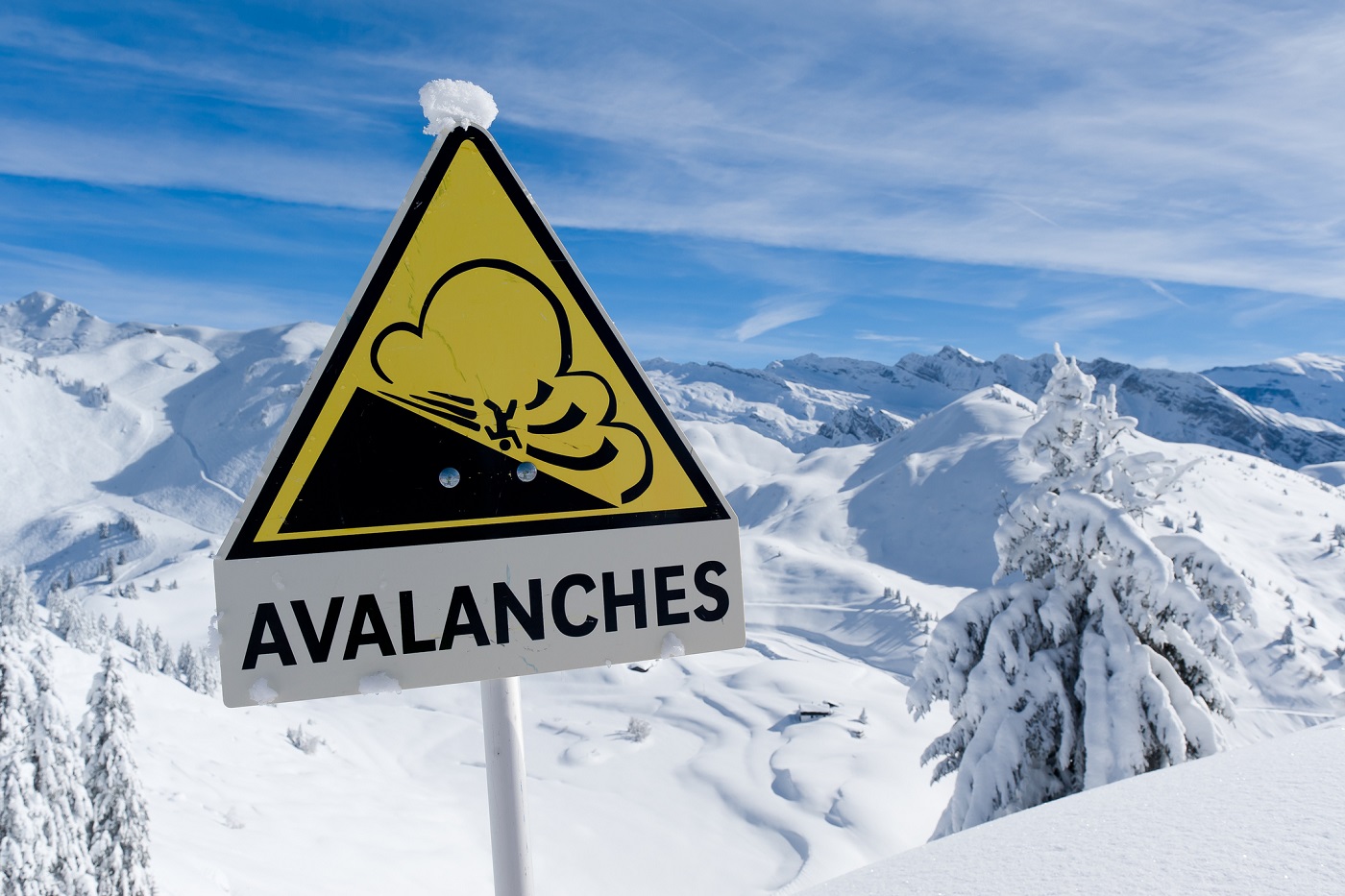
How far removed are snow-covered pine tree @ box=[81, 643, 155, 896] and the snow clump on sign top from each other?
22.5 metres

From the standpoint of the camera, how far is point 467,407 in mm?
1742

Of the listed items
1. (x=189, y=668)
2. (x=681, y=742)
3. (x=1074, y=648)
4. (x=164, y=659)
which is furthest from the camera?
(x=164, y=659)

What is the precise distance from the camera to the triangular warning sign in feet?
5.60

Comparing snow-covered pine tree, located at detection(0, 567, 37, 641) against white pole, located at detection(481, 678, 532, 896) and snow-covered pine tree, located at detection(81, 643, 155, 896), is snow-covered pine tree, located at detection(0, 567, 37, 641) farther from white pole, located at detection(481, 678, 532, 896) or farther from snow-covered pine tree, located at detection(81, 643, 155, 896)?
white pole, located at detection(481, 678, 532, 896)

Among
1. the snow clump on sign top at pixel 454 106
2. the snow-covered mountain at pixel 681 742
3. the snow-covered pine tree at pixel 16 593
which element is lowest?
the snow-covered mountain at pixel 681 742

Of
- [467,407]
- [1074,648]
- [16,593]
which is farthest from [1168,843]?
[16,593]

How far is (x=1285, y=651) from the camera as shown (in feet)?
148

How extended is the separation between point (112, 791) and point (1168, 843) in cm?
2425

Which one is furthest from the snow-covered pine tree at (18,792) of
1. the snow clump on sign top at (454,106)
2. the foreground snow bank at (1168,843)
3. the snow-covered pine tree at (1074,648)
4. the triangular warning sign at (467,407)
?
the snow clump on sign top at (454,106)

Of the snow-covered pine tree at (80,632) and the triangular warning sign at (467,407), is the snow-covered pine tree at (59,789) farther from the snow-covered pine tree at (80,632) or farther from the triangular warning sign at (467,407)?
the snow-covered pine tree at (80,632)

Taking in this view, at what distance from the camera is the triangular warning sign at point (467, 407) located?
1.71 meters

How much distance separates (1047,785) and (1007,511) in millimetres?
3620

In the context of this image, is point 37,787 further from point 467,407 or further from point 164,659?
point 164,659

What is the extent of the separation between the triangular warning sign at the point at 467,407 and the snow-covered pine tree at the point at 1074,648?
9.40m
